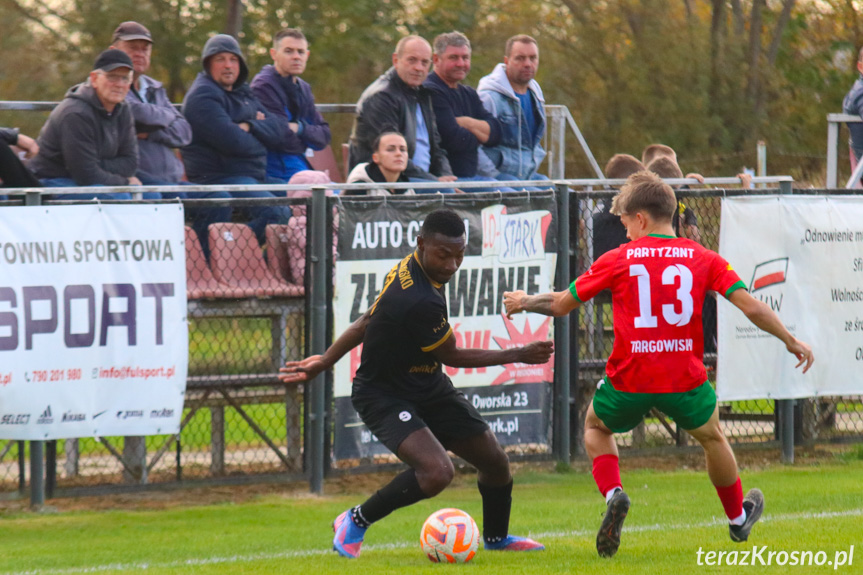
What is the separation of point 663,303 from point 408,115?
456 cm

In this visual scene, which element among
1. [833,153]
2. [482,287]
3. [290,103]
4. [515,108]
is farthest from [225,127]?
[833,153]

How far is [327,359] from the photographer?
703 centimetres

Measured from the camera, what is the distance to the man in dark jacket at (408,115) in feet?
34.7

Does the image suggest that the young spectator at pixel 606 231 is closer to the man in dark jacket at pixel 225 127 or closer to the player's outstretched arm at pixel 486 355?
the man in dark jacket at pixel 225 127

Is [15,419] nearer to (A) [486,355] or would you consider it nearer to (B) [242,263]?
(B) [242,263]

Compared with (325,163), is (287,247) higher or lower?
lower

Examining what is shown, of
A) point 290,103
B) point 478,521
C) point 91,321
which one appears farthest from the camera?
point 290,103

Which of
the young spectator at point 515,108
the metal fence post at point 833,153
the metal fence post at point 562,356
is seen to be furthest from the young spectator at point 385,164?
the metal fence post at point 833,153

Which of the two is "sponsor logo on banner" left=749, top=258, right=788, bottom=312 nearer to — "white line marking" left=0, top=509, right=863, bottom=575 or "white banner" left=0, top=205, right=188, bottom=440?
"white line marking" left=0, top=509, right=863, bottom=575

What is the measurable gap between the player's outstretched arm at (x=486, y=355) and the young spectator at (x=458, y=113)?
4452mm

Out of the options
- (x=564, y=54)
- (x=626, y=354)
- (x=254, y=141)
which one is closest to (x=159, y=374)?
(x=254, y=141)

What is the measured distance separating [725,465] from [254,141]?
5253 millimetres

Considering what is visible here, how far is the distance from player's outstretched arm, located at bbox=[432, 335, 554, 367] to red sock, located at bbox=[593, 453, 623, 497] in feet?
2.25

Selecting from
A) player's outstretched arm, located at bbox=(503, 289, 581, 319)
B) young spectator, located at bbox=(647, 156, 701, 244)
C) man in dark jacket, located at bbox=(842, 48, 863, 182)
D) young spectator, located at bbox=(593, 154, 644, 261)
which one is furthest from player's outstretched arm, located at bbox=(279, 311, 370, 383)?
man in dark jacket, located at bbox=(842, 48, 863, 182)
